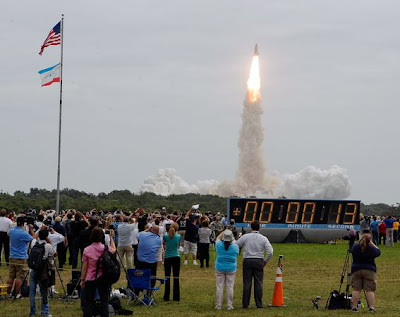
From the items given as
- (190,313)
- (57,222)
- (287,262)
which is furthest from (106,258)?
(287,262)

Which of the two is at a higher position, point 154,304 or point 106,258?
point 106,258

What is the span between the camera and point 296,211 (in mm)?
44938

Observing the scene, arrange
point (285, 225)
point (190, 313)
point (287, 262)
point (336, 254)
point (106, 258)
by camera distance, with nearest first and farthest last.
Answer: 1. point (106, 258)
2. point (190, 313)
3. point (287, 262)
4. point (336, 254)
5. point (285, 225)

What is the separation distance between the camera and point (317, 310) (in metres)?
18.6

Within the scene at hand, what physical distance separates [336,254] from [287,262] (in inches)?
207

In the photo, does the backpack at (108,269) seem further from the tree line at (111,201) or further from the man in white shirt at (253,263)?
the tree line at (111,201)

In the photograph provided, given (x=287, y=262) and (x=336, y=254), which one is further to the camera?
(x=336, y=254)

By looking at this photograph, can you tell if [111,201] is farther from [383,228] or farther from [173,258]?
[173,258]

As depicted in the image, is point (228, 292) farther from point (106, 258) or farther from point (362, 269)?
point (106, 258)

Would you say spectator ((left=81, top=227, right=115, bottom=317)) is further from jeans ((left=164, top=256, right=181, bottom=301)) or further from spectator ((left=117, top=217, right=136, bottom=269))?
spectator ((left=117, top=217, right=136, bottom=269))

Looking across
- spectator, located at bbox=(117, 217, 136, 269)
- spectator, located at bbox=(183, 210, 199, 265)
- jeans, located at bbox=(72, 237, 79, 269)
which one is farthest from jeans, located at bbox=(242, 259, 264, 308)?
spectator, located at bbox=(183, 210, 199, 265)

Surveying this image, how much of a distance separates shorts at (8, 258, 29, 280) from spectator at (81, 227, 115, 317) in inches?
189

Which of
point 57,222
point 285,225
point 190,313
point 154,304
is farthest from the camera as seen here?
point 285,225

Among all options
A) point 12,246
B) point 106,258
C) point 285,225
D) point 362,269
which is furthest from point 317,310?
point 285,225
